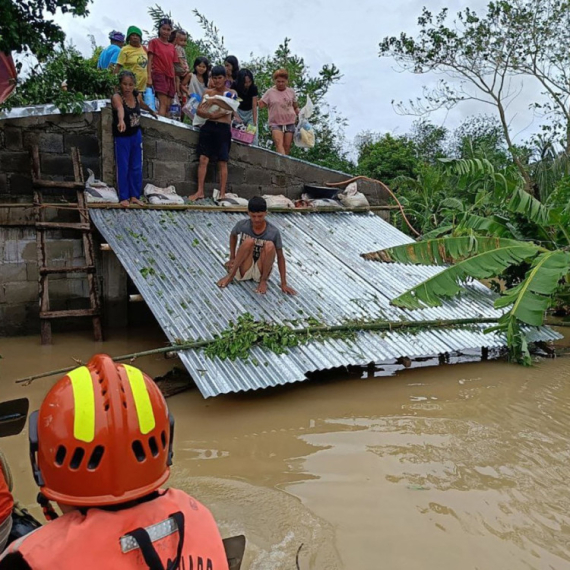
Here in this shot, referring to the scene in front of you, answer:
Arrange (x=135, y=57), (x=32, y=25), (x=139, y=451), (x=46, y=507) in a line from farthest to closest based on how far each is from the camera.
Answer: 1. (x=135, y=57)
2. (x=32, y=25)
3. (x=46, y=507)
4. (x=139, y=451)

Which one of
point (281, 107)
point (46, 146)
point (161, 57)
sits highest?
point (161, 57)

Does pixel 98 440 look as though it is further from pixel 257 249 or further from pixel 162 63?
pixel 162 63

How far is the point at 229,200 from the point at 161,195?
104cm

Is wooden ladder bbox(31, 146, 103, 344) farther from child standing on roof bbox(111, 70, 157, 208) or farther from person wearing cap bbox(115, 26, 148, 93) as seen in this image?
person wearing cap bbox(115, 26, 148, 93)

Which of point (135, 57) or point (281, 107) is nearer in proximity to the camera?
point (135, 57)

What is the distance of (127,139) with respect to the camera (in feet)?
23.2

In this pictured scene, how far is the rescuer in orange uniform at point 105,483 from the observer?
1280mm

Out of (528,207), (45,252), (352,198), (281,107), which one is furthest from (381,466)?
(281,107)

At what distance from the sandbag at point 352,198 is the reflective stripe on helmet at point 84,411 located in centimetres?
787

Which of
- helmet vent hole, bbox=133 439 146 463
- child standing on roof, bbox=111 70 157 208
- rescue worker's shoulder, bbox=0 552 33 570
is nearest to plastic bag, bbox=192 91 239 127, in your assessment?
child standing on roof, bbox=111 70 157 208

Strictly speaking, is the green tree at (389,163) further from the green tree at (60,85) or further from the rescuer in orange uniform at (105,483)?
the rescuer in orange uniform at (105,483)

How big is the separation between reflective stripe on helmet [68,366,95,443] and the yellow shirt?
8.04m

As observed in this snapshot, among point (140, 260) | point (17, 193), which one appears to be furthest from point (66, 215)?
point (140, 260)

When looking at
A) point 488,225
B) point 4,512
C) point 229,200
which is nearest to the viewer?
point 4,512
